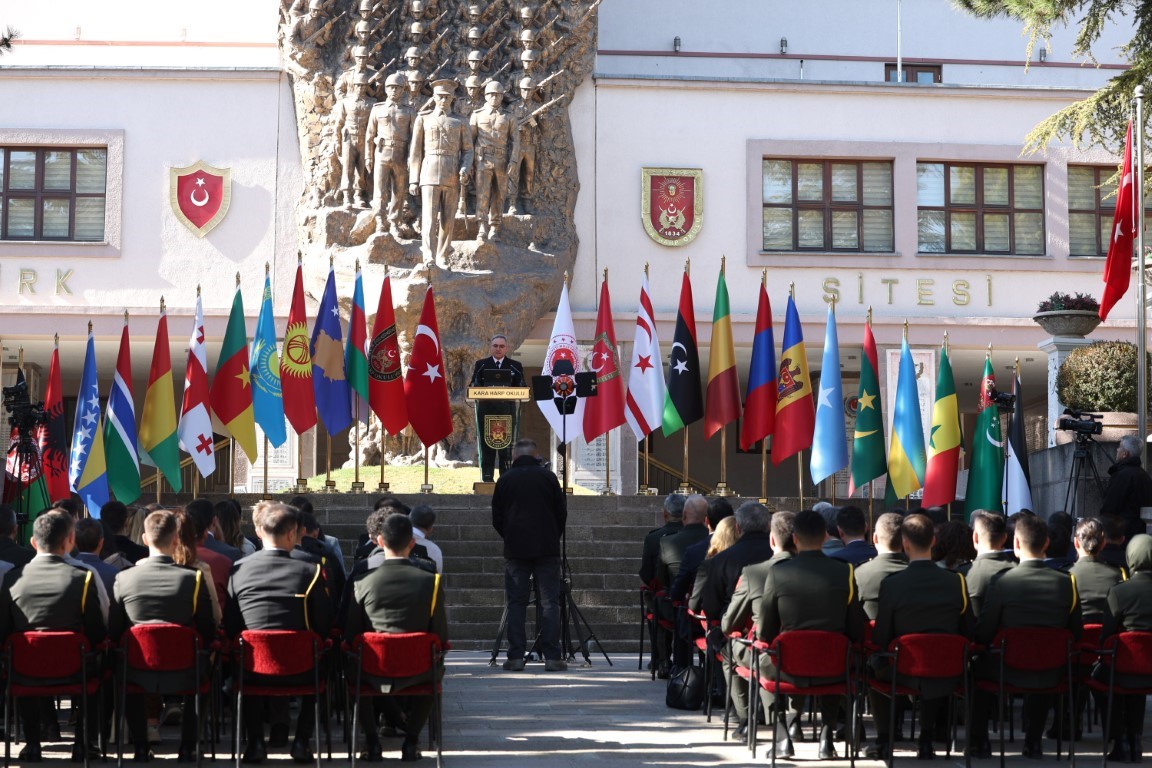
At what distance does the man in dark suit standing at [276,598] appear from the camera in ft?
28.8

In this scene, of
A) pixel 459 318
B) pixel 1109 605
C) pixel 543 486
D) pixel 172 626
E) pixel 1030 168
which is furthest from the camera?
pixel 1030 168

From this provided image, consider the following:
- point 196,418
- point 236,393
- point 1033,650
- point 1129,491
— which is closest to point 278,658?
point 1033,650

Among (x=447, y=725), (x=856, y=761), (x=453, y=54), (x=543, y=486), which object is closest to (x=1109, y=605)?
(x=856, y=761)

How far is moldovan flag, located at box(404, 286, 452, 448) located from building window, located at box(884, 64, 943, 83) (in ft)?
45.8

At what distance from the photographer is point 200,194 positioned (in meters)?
24.6

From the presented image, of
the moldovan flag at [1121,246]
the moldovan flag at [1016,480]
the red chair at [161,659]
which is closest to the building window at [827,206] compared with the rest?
the moldovan flag at [1121,246]

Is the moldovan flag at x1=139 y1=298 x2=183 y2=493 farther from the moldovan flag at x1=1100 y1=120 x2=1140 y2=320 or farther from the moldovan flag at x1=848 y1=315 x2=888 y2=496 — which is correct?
the moldovan flag at x1=1100 y1=120 x2=1140 y2=320

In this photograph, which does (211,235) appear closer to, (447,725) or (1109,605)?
(447,725)

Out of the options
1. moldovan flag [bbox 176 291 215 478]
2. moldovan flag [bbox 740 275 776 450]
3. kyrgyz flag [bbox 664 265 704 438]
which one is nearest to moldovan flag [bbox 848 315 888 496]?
moldovan flag [bbox 740 275 776 450]

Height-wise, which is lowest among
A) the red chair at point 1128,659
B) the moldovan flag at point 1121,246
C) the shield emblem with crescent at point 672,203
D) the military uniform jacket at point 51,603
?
the red chair at point 1128,659

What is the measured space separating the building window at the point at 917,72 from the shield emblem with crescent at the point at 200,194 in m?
12.6

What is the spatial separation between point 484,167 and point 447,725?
14568mm

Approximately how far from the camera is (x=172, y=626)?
8.52 meters

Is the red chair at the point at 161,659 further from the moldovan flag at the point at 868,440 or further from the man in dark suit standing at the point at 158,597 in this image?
the moldovan flag at the point at 868,440
